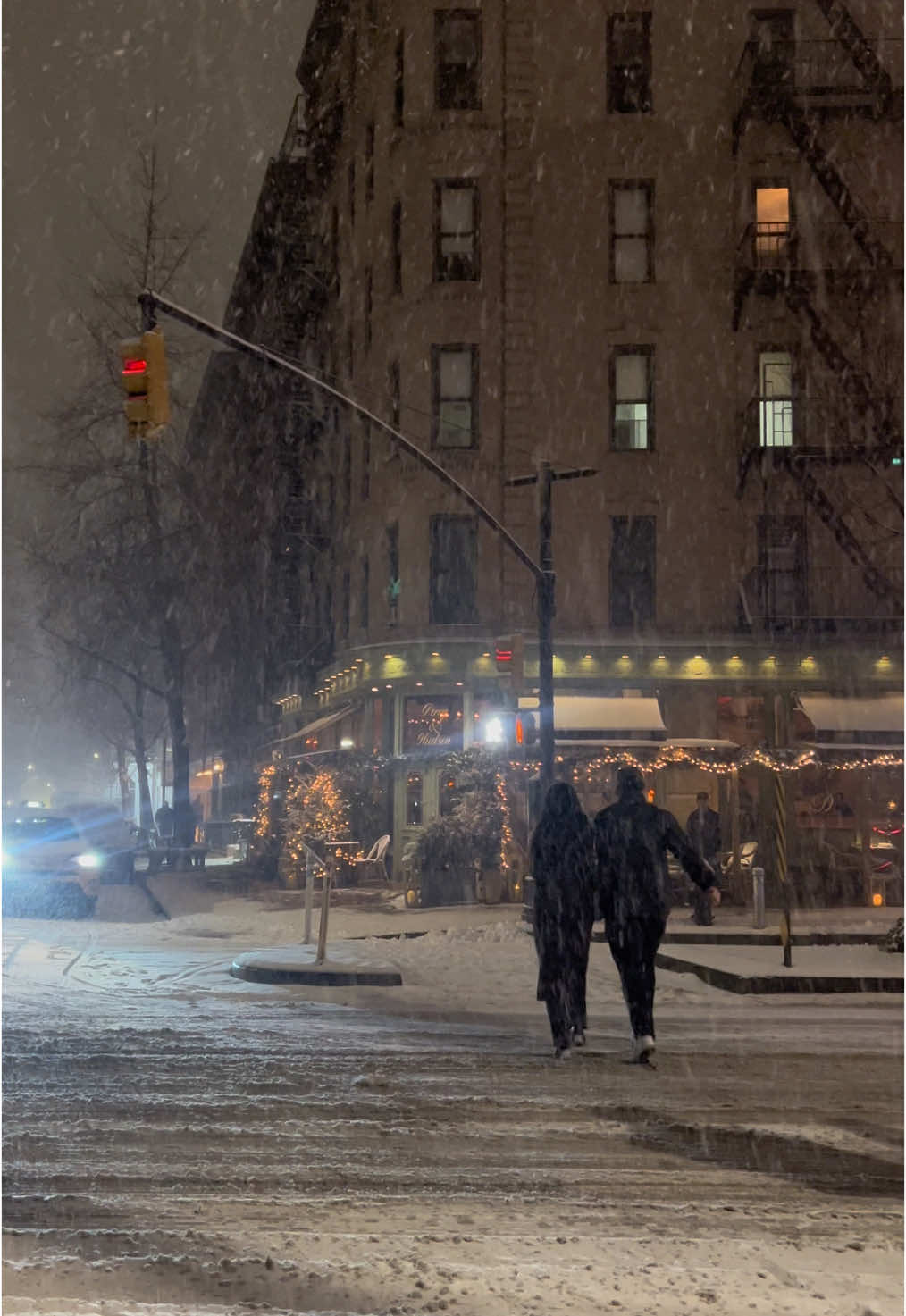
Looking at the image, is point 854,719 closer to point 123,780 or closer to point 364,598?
point 364,598

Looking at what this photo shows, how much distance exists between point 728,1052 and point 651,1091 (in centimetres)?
201

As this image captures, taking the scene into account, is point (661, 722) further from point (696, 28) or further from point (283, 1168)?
point (283, 1168)

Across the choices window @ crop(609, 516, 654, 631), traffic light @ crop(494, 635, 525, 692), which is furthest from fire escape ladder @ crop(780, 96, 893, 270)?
traffic light @ crop(494, 635, 525, 692)

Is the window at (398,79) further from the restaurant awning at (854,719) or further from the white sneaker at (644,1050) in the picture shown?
the white sneaker at (644,1050)

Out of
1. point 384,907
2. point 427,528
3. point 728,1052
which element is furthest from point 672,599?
point 728,1052

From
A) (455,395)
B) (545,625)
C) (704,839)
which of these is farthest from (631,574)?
(545,625)

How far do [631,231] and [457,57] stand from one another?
5430 mm

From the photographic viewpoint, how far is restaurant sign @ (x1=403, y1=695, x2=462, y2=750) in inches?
1329

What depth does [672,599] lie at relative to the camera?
Result: 33281mm

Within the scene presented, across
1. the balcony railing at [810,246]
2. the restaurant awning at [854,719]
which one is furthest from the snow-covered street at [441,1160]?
the balcony railing at [810,246]

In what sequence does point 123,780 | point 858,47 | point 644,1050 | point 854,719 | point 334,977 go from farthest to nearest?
point 123,780 < point 858,47 < point 854,719 < point 334,977 < point 644,1050

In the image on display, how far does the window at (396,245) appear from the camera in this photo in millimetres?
34281

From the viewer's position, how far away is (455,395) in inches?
1331

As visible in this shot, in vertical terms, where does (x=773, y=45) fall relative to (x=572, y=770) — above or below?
above
